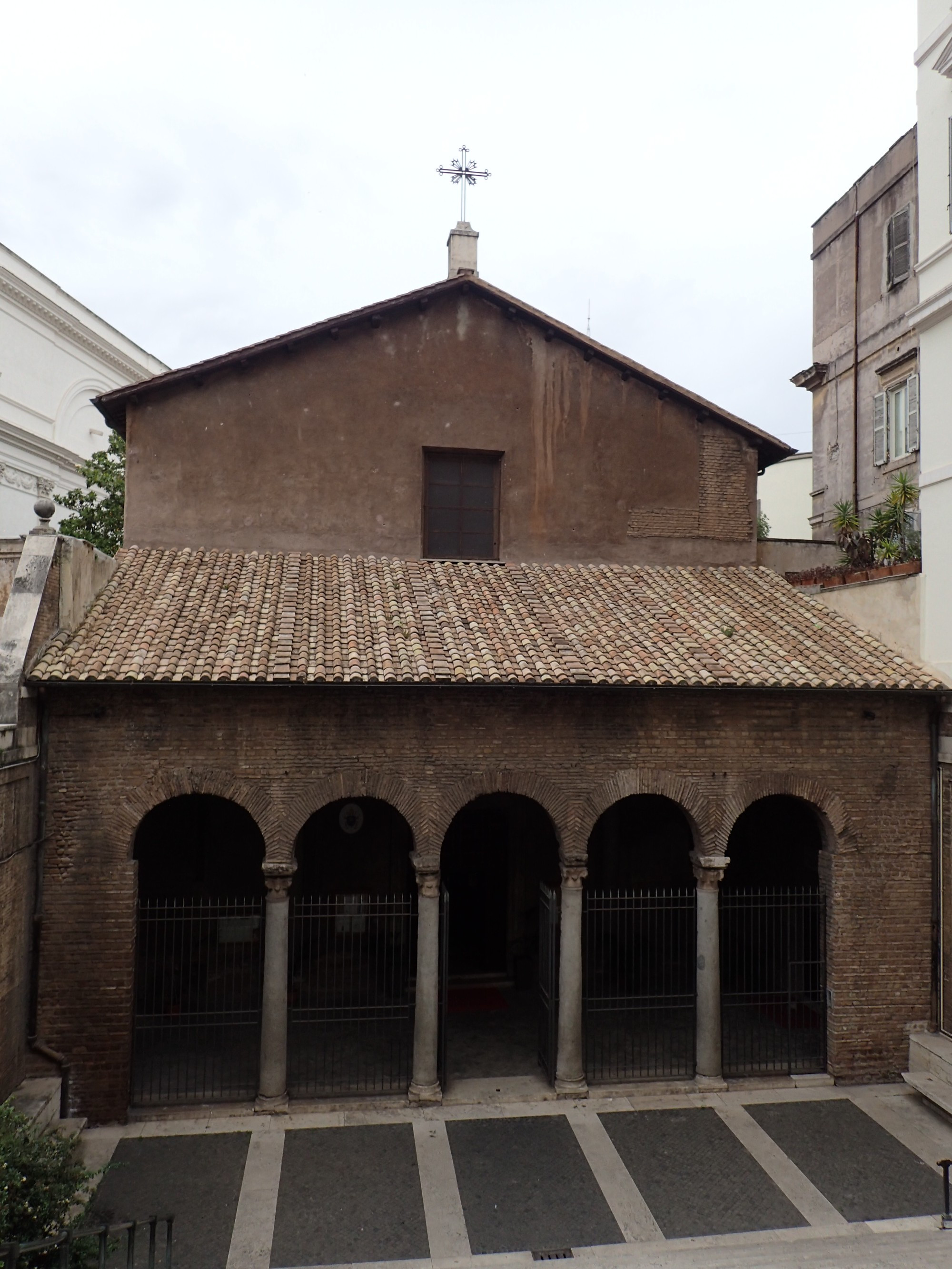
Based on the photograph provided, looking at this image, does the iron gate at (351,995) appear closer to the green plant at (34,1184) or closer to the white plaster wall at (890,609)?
the green plant at (34,1184)

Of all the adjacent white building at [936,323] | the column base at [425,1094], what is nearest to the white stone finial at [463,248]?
the adjacent white building at [936,323]

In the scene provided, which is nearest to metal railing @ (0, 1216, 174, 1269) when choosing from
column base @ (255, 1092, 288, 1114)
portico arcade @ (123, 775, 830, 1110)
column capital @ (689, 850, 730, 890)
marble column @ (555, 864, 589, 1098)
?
column base @ (255, 1092, 288, 1114)

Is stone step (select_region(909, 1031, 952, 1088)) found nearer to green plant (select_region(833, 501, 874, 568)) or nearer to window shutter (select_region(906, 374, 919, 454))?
green plant (select_region(833, 501, 874, 568))

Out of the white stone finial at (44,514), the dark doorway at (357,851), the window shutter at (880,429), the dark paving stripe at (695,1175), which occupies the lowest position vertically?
the dark paving stripe at (695,1175)

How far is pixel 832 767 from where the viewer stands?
11.0 m

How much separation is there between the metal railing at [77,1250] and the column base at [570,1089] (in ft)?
15.7

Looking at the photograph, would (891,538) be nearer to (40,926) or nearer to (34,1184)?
(40,926)

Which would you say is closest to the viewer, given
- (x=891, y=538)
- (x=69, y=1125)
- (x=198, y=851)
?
(x=69, y=1125)

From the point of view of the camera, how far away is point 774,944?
530 inches

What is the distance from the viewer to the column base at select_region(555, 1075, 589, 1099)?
10.5 metres

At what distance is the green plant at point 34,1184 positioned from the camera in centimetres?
634

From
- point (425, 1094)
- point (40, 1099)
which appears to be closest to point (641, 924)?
point (425, 1094)

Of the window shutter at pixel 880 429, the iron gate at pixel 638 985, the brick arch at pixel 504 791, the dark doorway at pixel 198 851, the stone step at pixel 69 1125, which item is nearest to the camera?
the stone step at pixel 69 1125

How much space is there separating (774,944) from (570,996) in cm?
448
